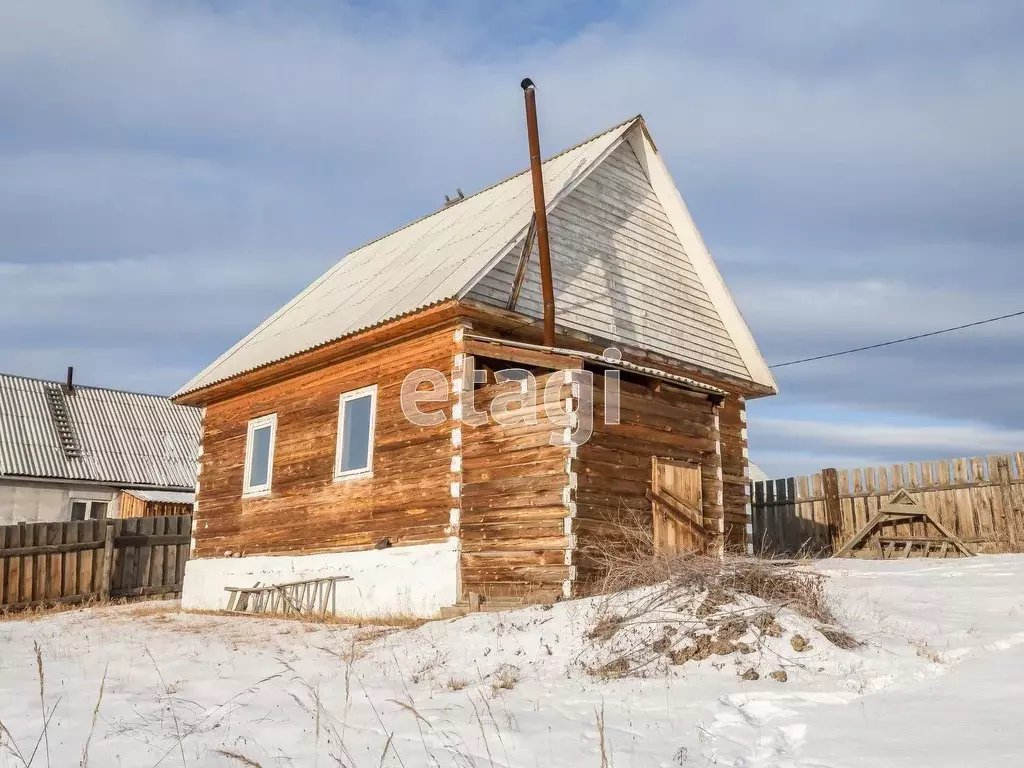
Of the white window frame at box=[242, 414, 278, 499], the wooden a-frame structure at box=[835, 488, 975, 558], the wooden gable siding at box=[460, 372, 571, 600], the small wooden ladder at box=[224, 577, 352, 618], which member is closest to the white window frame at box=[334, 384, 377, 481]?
the small wooden ladder at box=[224, 577, 352, 618]

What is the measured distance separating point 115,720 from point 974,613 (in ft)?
25.5

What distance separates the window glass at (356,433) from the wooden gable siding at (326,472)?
0.22 m

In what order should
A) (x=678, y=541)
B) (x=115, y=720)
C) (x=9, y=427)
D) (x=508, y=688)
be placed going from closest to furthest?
1. (x=115, y=720)
2. (x=508, y=688)
3. (x=678, y=541)
4. (x=9, y=427)

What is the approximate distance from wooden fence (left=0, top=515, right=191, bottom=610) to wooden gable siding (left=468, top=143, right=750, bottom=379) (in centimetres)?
1157

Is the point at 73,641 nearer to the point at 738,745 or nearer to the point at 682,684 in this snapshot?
the point at 682,684

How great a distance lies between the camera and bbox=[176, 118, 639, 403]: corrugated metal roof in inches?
551

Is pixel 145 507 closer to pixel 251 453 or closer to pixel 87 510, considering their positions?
pixel 87 510

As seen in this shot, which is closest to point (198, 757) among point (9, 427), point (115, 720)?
point (115, 720)

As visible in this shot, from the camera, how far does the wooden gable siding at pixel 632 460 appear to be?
11375 mm

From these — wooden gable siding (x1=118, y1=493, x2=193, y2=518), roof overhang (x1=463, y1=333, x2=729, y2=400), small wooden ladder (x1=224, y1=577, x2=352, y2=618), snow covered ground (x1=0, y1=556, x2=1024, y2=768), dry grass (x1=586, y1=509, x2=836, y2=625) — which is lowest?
snow covered ground (x1=0, y1=556, x2=1024, y2=768)

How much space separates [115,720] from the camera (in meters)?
6.60

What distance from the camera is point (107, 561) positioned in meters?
19.5

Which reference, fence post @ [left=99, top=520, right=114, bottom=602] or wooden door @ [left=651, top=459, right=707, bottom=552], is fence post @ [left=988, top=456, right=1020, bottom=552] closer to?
wooden door @ [left=651, top=459, right=707, bottom=552]

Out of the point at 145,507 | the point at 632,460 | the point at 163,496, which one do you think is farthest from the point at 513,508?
the point at 163,496
